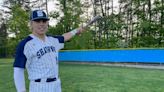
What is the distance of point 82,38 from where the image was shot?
32.3m

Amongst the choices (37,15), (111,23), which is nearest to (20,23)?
(111,23)

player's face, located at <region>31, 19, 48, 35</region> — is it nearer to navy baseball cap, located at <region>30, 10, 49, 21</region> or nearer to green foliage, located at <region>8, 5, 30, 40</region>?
navy baseball cap, located at <region>30, 10, 49, 21</region>

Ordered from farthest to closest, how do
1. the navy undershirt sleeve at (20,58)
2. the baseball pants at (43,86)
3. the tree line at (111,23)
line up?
the tree line at (111,23)
the baseball pants at (43,86)
the navy undershirt sleeve at (20,58)

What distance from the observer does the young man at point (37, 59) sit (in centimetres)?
306

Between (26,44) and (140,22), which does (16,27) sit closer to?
(140,22)

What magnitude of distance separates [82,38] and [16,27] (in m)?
8.96

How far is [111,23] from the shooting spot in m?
37.8

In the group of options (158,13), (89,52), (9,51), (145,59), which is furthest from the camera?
(9,51)

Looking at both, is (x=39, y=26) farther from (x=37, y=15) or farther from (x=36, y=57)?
(x=36, y=57)

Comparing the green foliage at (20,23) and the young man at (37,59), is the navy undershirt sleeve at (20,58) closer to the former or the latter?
the young man at (37,59)

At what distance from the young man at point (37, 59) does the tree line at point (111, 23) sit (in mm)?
28004

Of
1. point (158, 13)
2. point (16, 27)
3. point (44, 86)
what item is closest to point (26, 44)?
point (44, 86)

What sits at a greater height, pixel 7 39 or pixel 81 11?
pixel 81 11

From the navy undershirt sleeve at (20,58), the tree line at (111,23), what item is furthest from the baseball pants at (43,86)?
the tree line at (111,23)
